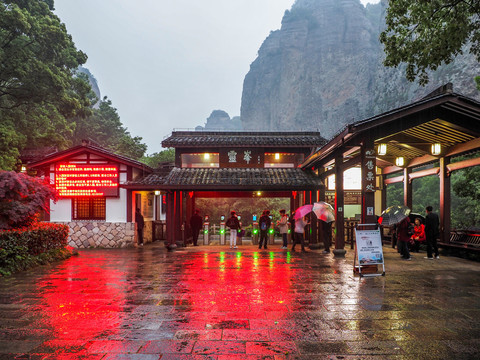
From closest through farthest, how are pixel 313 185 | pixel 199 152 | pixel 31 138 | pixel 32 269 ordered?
pixel 32 269
pixel 313 185
pixel 199 152
pixel 31 138

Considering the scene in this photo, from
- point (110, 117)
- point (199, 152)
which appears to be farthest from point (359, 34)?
point (199, 152)

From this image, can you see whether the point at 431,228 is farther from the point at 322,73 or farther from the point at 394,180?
the point at 322,73

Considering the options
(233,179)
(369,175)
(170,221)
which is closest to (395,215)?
(369,175)

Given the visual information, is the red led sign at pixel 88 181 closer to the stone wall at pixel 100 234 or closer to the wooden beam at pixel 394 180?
the stone wall at pixel 100 234

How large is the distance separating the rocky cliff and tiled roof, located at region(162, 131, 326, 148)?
50.0 metres

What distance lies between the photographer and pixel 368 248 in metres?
8.98

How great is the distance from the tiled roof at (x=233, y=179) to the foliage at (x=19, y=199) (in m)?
4.83

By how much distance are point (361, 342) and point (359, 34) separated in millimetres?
94904

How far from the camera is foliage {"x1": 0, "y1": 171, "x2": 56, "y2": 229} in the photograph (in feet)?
34.6

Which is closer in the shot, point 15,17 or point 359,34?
point 15,17

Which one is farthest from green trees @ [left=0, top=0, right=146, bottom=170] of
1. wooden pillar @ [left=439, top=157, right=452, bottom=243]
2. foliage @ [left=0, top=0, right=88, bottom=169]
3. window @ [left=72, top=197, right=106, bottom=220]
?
wooden pillar @ [left=439, top=157, right=452, bottom=243]

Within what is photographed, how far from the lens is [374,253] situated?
8953 millimetres

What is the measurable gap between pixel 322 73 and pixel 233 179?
76.4m

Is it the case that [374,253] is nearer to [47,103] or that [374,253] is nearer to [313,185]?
[313,185]
